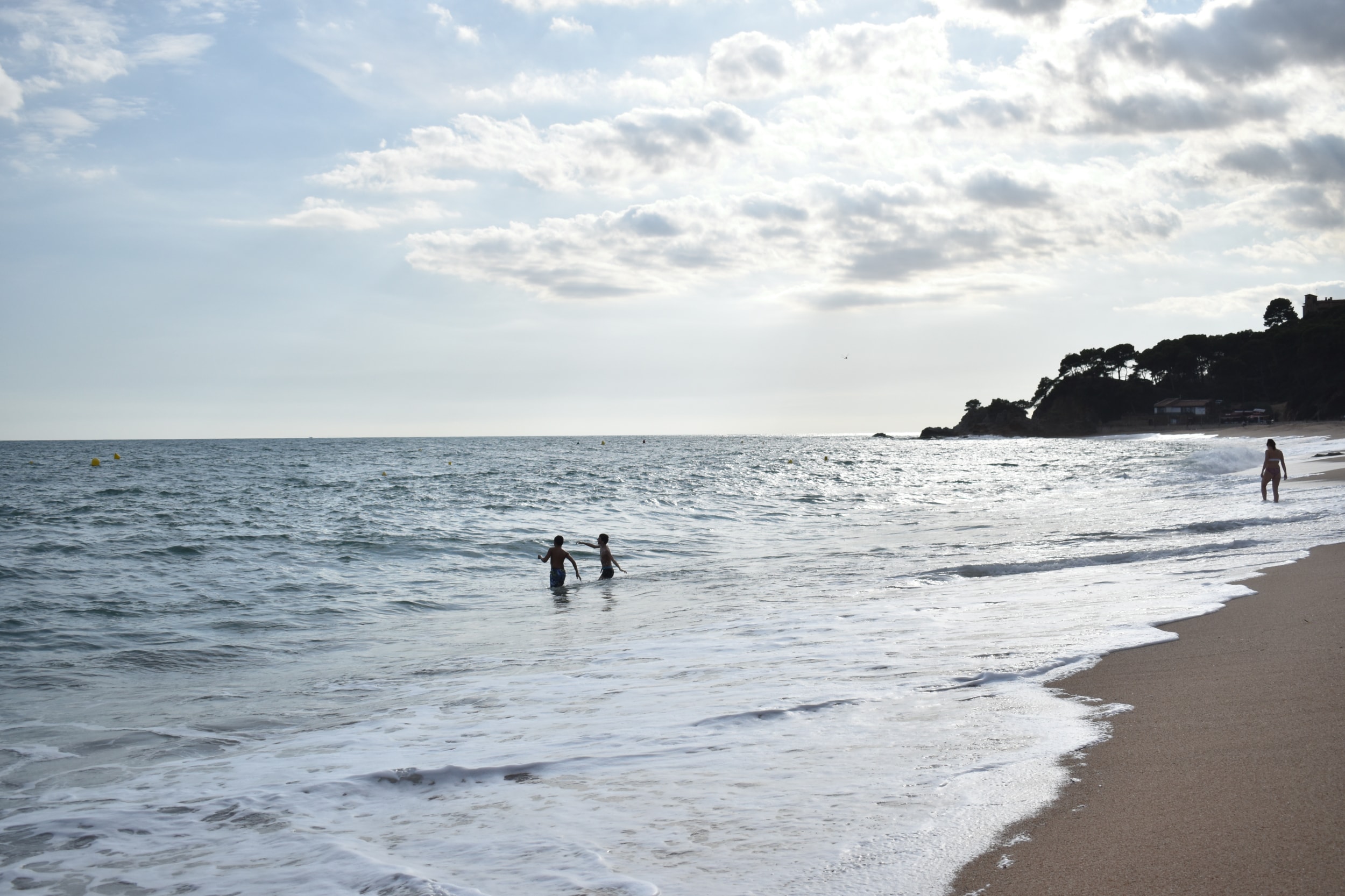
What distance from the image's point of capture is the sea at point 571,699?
13.9ft

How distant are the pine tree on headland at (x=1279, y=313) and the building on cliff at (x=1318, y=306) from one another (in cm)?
164

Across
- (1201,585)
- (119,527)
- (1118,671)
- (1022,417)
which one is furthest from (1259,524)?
(1022,417)

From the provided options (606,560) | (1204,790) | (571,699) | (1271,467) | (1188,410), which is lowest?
(606,560)

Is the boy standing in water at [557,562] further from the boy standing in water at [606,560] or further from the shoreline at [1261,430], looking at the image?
the shoreline at [1261,430]

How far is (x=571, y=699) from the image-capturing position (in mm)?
7543

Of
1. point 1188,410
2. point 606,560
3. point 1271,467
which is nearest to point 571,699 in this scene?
point 606,560

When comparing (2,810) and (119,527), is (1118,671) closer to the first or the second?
(2,810)

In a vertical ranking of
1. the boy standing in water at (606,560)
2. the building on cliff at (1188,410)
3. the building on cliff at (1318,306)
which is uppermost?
the building on cliff at (1318,306)

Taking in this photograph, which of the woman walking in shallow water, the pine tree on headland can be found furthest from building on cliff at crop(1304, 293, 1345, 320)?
the woman walking in shallow water

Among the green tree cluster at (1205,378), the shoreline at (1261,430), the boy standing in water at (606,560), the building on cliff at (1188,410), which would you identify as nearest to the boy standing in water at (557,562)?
the boy standing in water at (606,560)

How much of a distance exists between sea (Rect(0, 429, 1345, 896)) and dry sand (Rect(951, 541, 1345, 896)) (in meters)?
0.23

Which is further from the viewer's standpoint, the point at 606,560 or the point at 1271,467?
the point at 1271,467

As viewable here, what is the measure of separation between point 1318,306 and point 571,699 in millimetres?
134996

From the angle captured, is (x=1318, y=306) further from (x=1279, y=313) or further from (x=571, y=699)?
(x=571, y=699)
